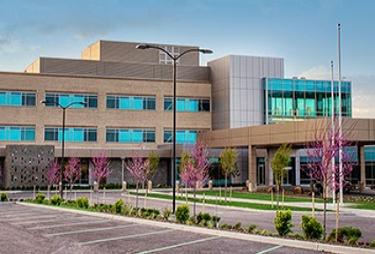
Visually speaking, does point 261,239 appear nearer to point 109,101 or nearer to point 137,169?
point 137,169

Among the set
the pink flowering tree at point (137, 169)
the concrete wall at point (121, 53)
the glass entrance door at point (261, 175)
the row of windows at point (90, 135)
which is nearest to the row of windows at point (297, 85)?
the glass entrance door at point (261, 175)

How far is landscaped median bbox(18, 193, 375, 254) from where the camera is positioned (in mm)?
16647

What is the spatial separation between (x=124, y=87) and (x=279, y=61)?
59.4ft

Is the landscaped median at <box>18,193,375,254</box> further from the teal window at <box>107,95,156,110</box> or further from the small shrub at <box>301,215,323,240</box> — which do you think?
the teal window at <box>107,95,156,110</box>

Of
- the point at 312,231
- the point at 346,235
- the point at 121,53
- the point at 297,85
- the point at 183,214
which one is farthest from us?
the point at 121,53

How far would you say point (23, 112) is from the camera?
63000 millimetres

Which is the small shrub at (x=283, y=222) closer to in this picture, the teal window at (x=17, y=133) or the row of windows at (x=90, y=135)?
the row of windows at (x=90, y=135)

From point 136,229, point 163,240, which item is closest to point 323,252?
point 163,240

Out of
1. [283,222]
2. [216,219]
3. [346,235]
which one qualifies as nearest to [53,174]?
[216,219]

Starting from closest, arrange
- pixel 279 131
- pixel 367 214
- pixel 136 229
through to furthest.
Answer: pixel 136 229, pixel 367 214, pixel 279 131

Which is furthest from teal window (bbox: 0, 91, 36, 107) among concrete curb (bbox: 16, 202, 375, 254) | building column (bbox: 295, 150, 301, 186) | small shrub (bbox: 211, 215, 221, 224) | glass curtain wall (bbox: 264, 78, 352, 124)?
small shrub (bbox: 211, 215, 221, 224)

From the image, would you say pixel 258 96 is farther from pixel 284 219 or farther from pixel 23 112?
pixel 284 219

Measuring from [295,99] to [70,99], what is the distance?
25458mm

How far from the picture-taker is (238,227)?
20438 millimetres
